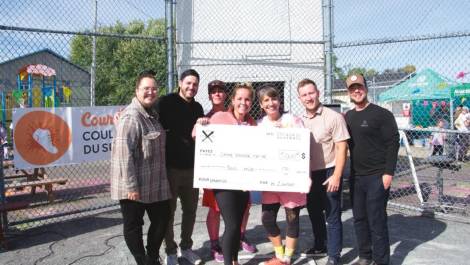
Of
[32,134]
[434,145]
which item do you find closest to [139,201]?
[32,134]

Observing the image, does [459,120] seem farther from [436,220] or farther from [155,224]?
[155,224]

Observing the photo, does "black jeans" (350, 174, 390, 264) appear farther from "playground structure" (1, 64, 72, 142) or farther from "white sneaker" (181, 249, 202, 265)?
"playground structure" (1, 64, 72, 142)

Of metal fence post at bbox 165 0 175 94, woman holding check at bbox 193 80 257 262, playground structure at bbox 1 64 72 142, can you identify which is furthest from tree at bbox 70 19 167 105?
woman holding check at bbox 193 80 257 262

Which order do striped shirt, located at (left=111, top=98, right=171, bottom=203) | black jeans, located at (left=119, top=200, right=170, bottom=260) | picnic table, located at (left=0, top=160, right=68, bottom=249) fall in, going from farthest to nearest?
picnic table, located at (left=0, top=160, right=68, bottom=249)
black jeans, located at (left=119, top=200, right=170, bottom=260)
striped shirt, located at (left=111, top=98, right=171, bottom=203)

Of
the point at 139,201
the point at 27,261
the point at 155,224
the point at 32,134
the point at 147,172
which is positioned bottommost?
the point at 27,261

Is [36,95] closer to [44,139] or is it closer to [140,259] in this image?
[44,139]

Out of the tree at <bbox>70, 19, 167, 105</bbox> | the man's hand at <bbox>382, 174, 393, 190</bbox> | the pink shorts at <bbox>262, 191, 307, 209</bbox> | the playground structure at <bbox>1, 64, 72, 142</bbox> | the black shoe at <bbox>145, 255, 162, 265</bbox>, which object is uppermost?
the tree at <bbox>70, 19, 167, 105</bbox>

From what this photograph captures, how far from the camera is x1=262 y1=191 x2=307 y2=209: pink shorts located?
374 centimetres

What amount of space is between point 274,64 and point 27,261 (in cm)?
559

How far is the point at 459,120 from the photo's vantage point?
42.3 ft

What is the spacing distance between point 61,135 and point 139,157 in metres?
2.49

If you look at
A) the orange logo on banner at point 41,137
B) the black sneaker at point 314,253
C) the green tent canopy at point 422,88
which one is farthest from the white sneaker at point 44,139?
the green tent canopy at point 422,88

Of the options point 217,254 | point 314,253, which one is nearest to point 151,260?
point 217,254

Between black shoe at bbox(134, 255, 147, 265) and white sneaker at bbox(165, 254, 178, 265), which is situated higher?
black shoe at bbox(134, 255, 147, 265)
